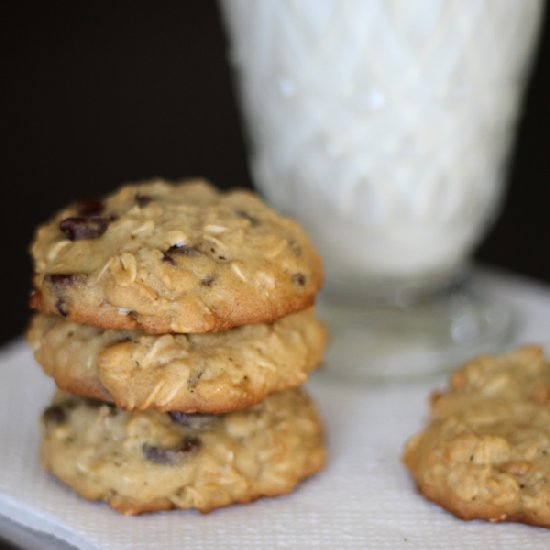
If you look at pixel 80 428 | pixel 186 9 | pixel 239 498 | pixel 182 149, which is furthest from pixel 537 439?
pixel 186 9

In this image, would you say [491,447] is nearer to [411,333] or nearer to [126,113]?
[411,333]

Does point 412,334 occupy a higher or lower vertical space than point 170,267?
lower

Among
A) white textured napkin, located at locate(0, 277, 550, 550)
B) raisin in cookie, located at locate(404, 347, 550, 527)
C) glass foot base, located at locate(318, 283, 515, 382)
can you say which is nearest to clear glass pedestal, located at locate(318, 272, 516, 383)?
glass foot base, located at locate(318, 283, 515, 382)

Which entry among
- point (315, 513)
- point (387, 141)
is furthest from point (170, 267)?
point (387, 141)

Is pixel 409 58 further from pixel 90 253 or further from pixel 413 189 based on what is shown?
pixel 90 253

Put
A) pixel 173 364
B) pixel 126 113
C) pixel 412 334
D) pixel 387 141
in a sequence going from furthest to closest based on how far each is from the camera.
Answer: pixel 126 113
pixel 412 334
pixel 387 141
pixel 173 364

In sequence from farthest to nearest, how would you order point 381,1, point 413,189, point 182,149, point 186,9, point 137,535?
point 186,9
point 182,149
point 413,189
point 381,1
point 137,535

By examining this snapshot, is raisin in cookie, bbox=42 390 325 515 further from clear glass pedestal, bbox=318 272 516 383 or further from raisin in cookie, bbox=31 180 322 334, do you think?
clear glass pedestal, bbox=318 272 516 383
